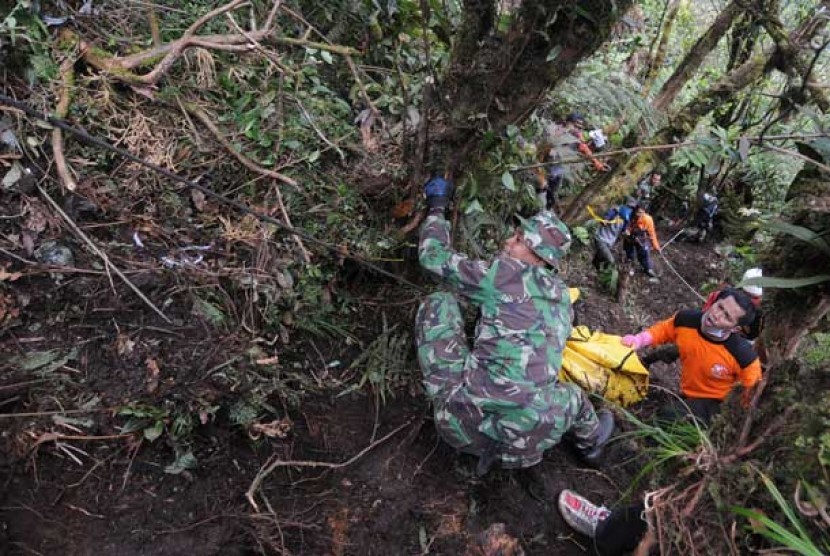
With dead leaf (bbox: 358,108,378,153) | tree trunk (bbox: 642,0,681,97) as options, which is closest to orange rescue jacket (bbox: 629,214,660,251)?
tree trunk (bbox: 642,0,681,97)

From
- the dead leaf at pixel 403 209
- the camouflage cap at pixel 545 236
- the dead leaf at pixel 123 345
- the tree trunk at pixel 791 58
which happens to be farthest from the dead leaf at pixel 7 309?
the tree trunk at pixel 791 58

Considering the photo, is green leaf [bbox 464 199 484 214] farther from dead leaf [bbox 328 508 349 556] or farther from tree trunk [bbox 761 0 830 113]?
tree trunk [bbox 761 0 830 113]

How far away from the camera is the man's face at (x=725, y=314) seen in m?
3.64

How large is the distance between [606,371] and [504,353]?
47.1 inches

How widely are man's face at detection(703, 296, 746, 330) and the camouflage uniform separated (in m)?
1.21

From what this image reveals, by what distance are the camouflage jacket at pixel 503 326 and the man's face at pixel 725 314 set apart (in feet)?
4.26

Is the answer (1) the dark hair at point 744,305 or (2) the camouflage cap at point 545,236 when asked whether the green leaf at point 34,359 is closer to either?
(2) the camouflage cap at point 545,236

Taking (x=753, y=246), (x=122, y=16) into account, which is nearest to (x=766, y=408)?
(x=122, y=16)

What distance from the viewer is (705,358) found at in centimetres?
387

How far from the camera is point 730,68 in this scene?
480 cm

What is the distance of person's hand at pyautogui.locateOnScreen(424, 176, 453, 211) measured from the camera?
3197 millimetres

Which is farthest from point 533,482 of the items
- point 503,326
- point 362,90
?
point 362,90

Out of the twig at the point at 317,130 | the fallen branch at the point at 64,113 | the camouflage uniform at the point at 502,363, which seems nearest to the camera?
the fallen branch at the point at 64,113

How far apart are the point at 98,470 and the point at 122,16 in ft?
9.05
